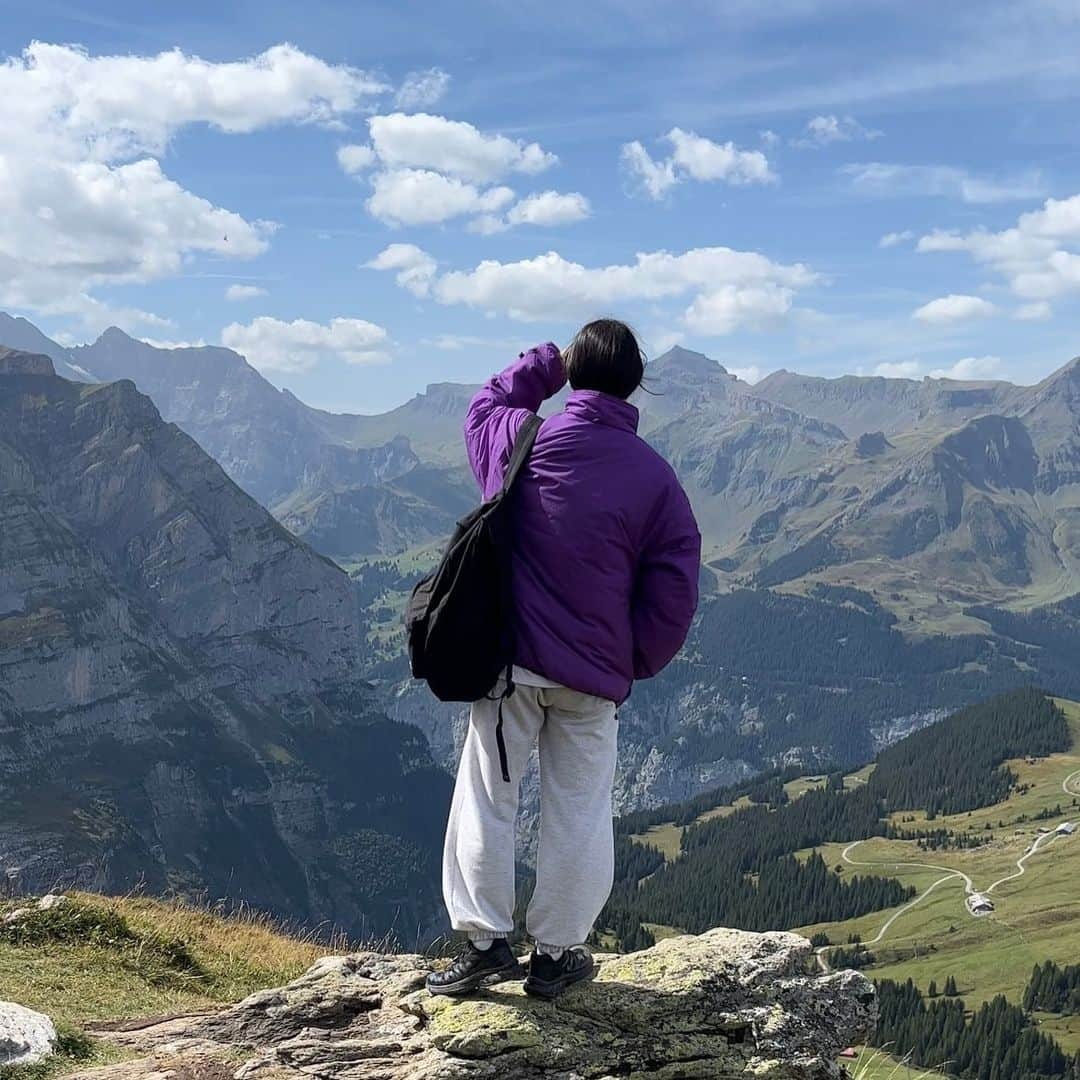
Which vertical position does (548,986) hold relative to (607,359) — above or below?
below

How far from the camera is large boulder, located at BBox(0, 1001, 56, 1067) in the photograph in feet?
26.9

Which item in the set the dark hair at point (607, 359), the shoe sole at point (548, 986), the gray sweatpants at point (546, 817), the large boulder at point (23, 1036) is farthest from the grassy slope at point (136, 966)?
the dark hair at point (607, 359)

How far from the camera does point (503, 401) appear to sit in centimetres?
1008

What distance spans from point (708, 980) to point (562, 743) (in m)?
2.94

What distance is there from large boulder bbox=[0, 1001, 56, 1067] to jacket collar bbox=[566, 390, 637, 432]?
699 cm

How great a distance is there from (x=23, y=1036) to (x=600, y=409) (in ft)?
23.8

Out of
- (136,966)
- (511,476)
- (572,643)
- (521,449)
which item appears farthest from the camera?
(136,966)

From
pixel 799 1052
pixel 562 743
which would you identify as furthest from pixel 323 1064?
pixel 799 1052

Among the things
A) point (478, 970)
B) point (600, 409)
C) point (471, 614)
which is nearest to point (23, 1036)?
point (478, 970)

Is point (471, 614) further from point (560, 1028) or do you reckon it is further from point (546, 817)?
point (560, 1028)

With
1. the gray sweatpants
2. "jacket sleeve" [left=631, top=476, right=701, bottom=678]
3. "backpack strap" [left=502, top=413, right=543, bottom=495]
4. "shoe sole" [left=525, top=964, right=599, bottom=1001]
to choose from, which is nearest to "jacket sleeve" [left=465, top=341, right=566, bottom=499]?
"backpack strap" [left=502, top=413, right=543, bottom=495]

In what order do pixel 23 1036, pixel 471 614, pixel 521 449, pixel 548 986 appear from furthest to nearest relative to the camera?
1. pixel 548 986
2. pixel 521 449
3. pixel 471 614
4. pixel 23 1036

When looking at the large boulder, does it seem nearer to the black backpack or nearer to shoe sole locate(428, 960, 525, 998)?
→ shoe sole locate(428, 960, 525, 998)

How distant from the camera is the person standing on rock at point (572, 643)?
9062 millimetres
